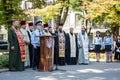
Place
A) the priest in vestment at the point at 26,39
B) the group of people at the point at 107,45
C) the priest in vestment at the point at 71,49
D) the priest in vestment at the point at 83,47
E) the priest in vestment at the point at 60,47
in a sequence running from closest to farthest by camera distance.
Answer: the priest in vestment at the point at 26,39 < the priest in vestment at the point at 60,47 < the priest in vestment at the point at 71,49 < the priest in vestment at the point at 83,47 < the group of people at the point at 107,45

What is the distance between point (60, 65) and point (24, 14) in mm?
13267

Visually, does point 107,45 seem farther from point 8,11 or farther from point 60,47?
point 8,11

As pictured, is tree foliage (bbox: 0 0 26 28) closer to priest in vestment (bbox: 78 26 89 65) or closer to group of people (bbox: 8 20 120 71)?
priest in vestment (bbox: 78 26 89 65)

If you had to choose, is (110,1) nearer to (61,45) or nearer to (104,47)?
(104,47)

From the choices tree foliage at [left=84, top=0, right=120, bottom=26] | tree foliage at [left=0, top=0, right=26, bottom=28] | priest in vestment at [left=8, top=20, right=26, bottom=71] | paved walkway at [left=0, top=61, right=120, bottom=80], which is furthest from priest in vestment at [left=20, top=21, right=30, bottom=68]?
tree foliage at [left=84, top=0, right=120, bottom=26]

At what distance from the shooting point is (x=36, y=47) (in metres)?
18.0

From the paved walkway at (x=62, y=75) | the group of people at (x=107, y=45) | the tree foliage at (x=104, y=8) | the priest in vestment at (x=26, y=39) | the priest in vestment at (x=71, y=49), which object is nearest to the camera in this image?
the paved walkway at (x=62, y=75)

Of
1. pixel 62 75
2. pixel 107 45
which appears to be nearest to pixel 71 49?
pixel 107 45

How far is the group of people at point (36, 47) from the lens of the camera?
17.2 metres

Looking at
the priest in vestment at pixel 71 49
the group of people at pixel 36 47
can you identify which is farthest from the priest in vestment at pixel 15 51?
the priest in vestment at pixel 71 49

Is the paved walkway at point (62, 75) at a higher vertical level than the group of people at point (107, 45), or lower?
lower

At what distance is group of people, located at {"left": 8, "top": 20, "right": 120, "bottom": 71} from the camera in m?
17.2

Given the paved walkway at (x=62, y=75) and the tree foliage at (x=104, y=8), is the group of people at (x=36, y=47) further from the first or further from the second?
the tree foliage at (x=104, y=8)

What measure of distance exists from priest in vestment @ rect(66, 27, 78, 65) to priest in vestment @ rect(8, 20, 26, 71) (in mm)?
4048
